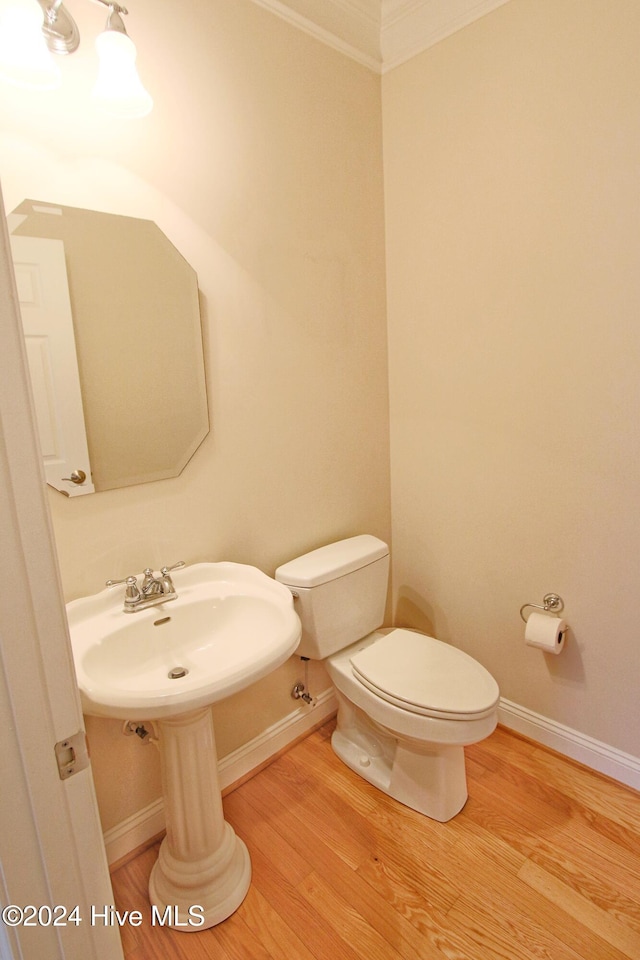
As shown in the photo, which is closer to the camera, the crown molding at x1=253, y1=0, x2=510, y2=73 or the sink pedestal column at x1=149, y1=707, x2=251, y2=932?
the sink pedestal column at x1=149, y1=707, x2=251, y2=932

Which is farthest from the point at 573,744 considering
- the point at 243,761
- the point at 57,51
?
the point at 57,51

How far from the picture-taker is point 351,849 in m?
1.48

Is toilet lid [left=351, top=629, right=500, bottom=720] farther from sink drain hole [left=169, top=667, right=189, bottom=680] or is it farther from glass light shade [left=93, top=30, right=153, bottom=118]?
glass light shade [left=93, top=30, right=153, bottom=118]

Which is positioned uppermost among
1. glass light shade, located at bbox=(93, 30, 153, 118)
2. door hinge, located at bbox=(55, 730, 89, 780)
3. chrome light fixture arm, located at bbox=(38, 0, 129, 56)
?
chrome light fixture arm, located at bbox=(38, 0, 129, 56)

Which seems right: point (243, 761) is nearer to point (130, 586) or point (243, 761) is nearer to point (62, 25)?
point (130, 586)

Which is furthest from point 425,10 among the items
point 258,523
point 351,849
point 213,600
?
point 351,849

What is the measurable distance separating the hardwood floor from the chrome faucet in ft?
2.57

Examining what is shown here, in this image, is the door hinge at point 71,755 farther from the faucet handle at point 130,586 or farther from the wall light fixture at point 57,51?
the wall light fixture at point 57,51

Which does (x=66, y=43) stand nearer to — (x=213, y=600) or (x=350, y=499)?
(x=213, y=600)

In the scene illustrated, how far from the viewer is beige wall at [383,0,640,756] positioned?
1446mm

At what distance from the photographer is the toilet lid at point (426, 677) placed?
1.43 meters

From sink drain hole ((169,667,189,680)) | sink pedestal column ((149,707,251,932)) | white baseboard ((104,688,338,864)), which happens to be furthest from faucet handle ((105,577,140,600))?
white baseboard ((104,688,338,864))

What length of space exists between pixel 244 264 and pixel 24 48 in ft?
2.25

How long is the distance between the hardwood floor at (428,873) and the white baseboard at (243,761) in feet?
0.17
